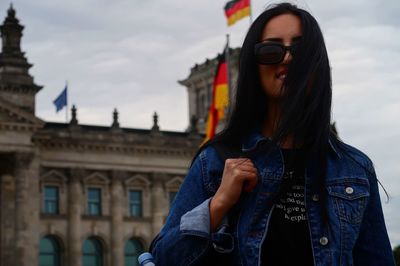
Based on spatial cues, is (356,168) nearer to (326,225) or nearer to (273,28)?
(326,225)

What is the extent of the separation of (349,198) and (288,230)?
23cm

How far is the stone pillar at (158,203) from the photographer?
61656 mm

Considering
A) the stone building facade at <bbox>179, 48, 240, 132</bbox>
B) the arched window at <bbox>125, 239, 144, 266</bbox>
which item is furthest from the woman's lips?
the stone building facade at <bbox>179, 48, 240, 132</bbox>

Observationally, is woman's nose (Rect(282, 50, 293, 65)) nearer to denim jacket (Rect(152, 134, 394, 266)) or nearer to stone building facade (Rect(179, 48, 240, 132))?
denim jacket (Rect(152, 134, 394, 266))

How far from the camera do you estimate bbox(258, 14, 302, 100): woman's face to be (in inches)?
140

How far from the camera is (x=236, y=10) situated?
147 feet

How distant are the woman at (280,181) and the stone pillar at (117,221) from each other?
56.2 m

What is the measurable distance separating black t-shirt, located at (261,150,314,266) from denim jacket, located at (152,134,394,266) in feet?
0.09

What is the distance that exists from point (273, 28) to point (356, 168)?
57 centimetres

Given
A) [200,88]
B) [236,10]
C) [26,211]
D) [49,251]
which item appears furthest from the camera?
[200,88]

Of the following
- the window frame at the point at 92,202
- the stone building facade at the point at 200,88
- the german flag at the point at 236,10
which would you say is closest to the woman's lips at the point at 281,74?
the german flag at the point at 236,10

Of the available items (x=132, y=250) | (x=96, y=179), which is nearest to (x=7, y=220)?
(x=96, y=179)

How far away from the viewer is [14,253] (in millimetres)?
54281

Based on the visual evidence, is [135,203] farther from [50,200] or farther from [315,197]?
[315,197]
